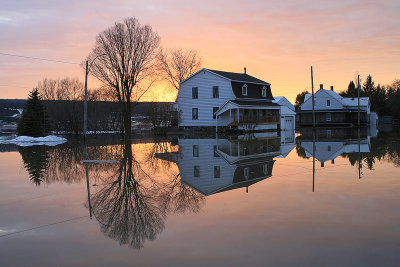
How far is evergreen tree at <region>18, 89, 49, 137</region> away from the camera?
1373 inches

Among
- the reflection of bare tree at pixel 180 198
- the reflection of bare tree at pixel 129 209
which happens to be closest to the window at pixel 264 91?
the reflection of bare tree at pixel 129 209

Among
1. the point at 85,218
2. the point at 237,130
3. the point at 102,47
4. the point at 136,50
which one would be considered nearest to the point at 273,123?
the point at 237,130

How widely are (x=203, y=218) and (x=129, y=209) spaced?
173 centimetres

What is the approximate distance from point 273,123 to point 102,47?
24.4m

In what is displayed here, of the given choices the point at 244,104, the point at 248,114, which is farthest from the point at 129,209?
the point at 248,114

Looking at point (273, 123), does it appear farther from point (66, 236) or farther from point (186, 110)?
point (66, 236)

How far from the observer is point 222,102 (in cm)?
4447

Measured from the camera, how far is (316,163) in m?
14.2

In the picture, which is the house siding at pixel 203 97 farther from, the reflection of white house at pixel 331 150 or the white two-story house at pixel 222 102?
the reflection of white house at pixel 331 150

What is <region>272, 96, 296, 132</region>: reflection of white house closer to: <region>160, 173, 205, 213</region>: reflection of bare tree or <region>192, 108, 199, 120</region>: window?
<region>192, 108, 199, 120</region>: window

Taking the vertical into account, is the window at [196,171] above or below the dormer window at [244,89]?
below

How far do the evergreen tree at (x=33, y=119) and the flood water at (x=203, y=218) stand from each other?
24.9 m

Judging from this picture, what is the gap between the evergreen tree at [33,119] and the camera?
3488cm

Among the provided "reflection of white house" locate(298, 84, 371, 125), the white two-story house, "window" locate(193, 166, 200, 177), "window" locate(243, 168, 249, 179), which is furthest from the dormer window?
"window" locate(243, 168, 249, 179)
